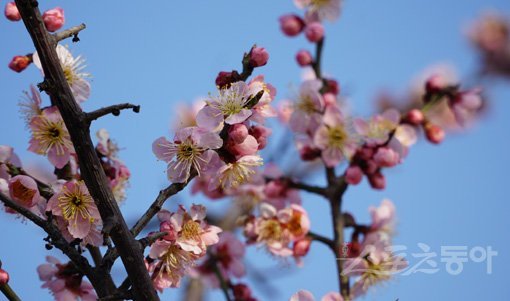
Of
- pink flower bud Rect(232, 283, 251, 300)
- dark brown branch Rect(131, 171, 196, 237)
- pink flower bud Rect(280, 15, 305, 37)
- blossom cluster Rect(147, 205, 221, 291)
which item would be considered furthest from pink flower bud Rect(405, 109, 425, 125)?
dark brown branch Rect(131, 171, 196, 237)

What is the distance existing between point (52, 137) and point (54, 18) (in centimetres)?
37

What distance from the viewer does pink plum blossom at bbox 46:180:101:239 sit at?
183cm

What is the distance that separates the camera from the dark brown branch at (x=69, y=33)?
5.58 feet

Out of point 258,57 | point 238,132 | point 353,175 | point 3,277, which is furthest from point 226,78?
point 353,175

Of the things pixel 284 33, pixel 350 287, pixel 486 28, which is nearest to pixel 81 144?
pixel 350 287

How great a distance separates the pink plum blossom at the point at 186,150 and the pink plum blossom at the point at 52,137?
0.36m

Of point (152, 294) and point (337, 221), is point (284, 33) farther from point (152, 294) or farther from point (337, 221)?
point (152, 294)

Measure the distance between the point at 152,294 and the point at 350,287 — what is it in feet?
3.66

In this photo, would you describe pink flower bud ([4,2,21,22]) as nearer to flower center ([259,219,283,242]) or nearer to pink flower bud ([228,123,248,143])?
pink flower bud ([228,123,248,143])

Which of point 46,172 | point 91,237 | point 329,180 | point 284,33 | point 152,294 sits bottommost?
point 152,294

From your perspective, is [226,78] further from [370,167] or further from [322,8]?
[322,8]

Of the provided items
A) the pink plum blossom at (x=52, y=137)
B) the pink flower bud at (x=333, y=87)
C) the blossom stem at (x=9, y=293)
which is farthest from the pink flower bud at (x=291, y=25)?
the blossom stem at (x=9, y=293)

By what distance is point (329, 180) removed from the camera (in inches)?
116

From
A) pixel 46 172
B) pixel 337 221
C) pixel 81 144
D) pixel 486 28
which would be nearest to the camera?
pixel 81 144
